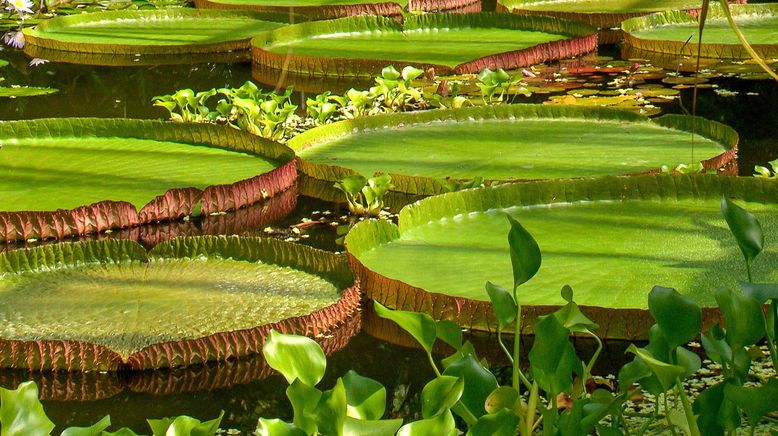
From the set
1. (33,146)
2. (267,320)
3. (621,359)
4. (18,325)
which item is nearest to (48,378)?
(18,325)

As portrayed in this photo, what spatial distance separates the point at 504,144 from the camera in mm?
4133

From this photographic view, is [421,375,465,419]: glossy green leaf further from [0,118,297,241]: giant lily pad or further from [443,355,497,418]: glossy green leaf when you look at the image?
[0,118,297,241]: giant lily pad

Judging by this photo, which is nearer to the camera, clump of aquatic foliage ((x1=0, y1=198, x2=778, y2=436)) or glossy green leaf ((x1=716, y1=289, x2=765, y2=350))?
clump of aquatic foliage ((x1=0, y1=198, x2=778, y2=436))

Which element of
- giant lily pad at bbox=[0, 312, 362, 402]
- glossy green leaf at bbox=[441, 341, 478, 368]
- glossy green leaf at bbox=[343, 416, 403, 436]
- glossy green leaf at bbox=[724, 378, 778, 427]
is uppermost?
glossy green leaf at bbox=[343, 416, 403, 436]

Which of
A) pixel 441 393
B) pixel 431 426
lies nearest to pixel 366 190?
pixel 441 393

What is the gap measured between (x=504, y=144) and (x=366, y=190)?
0.88m

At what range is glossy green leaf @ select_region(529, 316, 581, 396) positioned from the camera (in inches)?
56.0

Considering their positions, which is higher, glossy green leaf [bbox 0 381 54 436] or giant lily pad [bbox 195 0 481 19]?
glossy green leaf [bbox 0 381 54 436]

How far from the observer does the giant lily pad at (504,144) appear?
3.75 metres

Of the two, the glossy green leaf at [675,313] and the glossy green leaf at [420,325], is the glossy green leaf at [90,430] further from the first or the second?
the glossy green leaf at [675,313]

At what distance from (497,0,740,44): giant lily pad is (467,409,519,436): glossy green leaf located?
5.66 meters

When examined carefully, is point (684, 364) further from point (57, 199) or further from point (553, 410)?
point (57, 199)

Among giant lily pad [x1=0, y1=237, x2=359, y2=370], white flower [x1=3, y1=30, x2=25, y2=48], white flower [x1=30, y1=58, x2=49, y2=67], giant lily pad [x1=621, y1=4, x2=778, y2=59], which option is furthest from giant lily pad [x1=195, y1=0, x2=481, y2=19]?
giant lily pad [x1=0, y1=237, x2=359, y2=370]

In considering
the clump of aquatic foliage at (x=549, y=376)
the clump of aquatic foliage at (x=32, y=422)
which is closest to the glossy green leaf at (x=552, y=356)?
the clump of aquatic foliage at (x=549, y=376)
